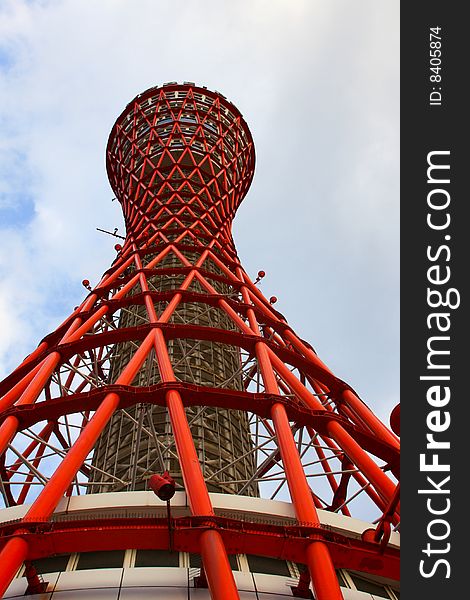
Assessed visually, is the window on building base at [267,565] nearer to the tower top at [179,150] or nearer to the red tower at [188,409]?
the red tower at [188,409]

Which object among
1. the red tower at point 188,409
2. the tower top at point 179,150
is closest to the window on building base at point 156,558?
the red tower at point 188,409

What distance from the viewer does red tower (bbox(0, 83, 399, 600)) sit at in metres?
12.4

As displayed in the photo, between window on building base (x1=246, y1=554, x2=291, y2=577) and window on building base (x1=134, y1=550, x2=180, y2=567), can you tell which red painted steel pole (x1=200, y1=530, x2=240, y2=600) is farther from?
window on building base (x1=246, y1=554, x2=291, y2=577)

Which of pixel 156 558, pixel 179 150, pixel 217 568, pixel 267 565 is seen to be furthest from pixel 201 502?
pixel 179 150

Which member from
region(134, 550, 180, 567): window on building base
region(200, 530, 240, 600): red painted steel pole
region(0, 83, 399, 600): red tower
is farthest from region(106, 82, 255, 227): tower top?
region(200, 530, 240, 600): red painted steel pole

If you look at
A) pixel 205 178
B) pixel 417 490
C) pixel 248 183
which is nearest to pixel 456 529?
pixel 417 490

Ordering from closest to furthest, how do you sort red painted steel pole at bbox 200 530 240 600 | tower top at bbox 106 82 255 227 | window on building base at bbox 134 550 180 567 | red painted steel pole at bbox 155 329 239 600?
red painted steel pole at bbox 200 530 240 600 < red painted steel pole at bbox 155 329 239 600 < window on building base at bbox 134 550 180 567 < tower top at bbox 106 82 255 227

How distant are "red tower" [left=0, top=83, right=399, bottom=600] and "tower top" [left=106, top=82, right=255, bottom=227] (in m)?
0.12

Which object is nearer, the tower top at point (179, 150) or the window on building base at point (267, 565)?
the window on building base at point (267, 565)

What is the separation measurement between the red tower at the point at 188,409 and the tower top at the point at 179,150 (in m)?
0.12

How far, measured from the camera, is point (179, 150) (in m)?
40.5

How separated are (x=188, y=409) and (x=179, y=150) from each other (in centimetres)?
1974

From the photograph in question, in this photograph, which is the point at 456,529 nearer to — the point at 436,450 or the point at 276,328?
the point at 436,450

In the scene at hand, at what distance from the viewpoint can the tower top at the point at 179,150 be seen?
124ft
